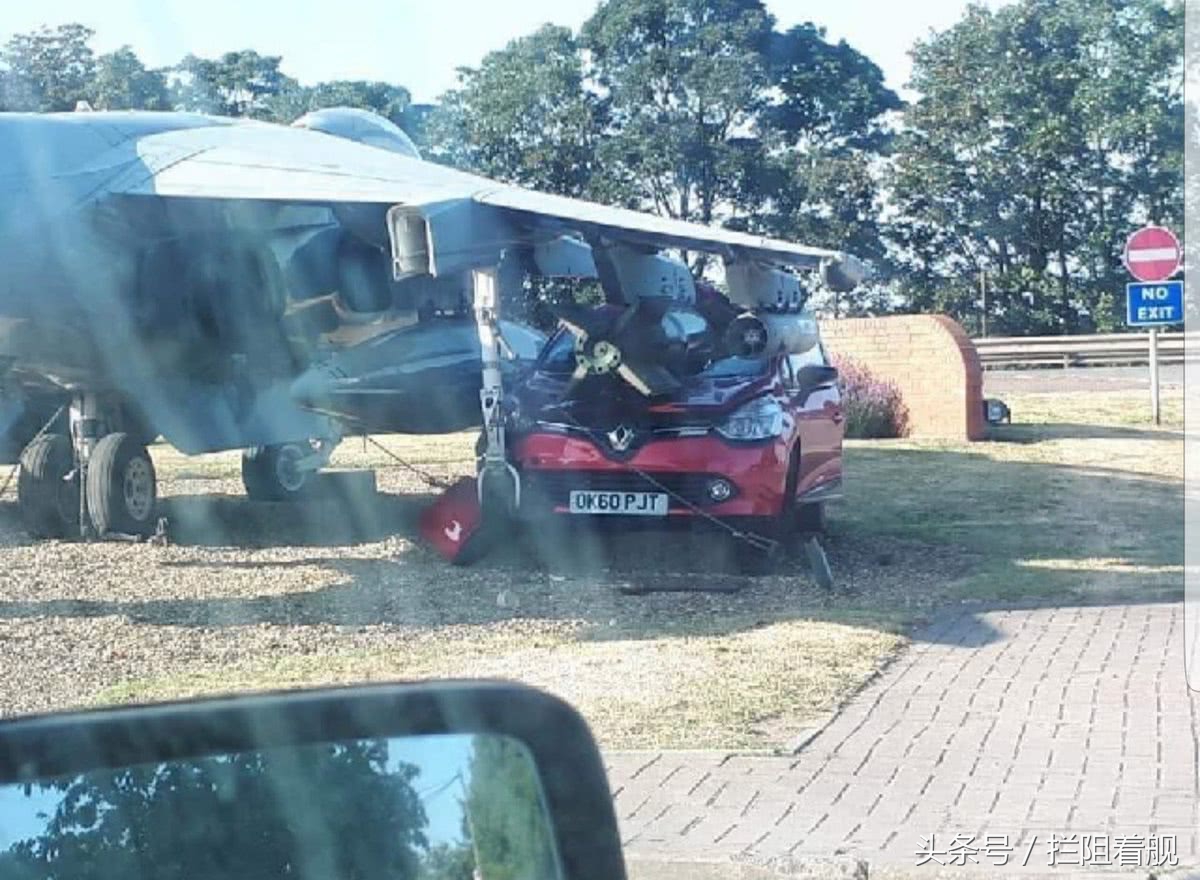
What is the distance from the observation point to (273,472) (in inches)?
599

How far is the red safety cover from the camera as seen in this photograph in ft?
39.0

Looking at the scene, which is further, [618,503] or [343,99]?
[343,99]

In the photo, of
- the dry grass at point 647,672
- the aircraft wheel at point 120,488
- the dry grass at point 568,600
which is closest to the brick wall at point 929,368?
the dry grass at point 568,600

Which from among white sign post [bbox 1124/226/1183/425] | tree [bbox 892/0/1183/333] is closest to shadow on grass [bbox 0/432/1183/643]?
white sign post [bbox 1124/226/1183/425]

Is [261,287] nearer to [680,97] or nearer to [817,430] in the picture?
[817,430]

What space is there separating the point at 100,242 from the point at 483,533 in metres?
3.44

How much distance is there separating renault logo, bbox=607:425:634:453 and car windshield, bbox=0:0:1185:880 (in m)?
0.01

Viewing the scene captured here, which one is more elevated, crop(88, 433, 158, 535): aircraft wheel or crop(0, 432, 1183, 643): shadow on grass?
crop(88, 433, 158, 535): aircraft wheel

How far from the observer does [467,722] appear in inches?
97.7

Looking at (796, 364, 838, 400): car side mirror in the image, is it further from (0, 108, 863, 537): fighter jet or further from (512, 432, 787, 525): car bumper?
(512, 432, 787, 525): car bumper

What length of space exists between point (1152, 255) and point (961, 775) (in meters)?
17.2

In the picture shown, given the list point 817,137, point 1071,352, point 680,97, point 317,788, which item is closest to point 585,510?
point 317,788

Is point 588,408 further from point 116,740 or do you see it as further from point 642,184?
point 642,184

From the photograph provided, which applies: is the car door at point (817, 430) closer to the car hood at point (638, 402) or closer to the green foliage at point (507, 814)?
the car hood at point (638, 402)
